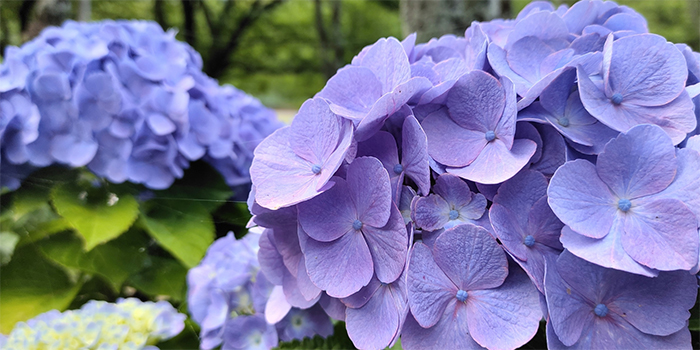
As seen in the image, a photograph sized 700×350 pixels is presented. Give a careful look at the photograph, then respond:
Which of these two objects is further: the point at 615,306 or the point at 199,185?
the point at 199,185

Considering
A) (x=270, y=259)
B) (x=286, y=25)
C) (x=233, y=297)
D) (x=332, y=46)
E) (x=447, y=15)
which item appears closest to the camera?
(x=270, y=259)

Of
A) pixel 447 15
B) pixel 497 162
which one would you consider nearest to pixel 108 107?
pixel 497 162

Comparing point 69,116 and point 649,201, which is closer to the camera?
point 649,201

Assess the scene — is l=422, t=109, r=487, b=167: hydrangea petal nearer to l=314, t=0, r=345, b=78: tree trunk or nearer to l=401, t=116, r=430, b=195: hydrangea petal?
l=401, t=116, r=430, b=195: hydrangea petal

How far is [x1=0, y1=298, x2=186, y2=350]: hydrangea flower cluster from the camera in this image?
0.42m

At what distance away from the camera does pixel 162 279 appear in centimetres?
56

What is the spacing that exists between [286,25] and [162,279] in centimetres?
352

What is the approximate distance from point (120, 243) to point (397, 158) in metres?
0.38

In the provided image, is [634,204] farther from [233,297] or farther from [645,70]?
[233,297]

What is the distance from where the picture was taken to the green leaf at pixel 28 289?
1.78ft

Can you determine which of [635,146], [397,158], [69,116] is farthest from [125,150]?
[635,146]

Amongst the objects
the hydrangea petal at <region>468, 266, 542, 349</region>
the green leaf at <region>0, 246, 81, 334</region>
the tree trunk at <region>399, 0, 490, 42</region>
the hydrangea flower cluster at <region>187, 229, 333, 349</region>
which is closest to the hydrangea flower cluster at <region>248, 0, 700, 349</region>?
the hydrangea petal at <region>468, 266, 542, 349</region>

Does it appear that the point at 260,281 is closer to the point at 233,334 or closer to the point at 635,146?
the point at 233,334

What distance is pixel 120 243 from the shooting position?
532 millimetres
